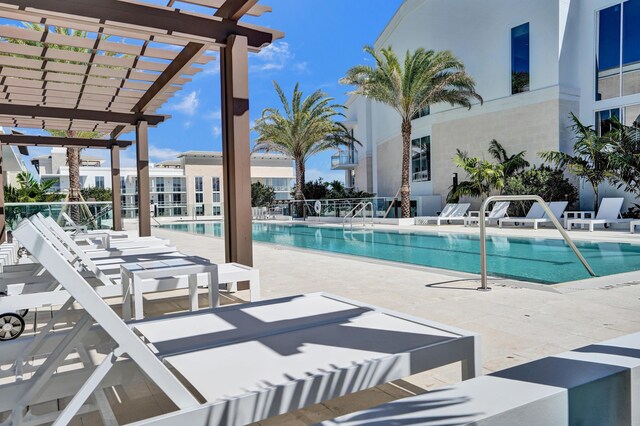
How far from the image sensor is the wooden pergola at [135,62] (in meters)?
5.20

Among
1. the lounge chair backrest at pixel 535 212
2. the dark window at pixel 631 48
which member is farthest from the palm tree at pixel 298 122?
the dark window at pixel 631 48

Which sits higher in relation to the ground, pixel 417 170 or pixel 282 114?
pixel 282 114

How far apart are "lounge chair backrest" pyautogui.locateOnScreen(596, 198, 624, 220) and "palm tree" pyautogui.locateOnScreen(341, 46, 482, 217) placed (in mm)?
7671

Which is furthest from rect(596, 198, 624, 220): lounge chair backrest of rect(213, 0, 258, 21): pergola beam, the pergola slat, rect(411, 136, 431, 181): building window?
rect(213, 0, 258, 21): pergola beam

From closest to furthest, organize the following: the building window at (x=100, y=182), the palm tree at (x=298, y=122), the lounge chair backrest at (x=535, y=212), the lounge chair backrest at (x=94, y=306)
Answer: the lounge chair backrest at (x=94, y=306) → the lounge chair backrest at (x=535, y=212) → the palm tree at (x=298, y=122) → the building window at (x=100, y=182)

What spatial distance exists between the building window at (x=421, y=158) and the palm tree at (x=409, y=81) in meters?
5.00

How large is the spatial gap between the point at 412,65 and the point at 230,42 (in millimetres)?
15158

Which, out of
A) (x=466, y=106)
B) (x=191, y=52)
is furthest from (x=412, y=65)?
(x=191, y=52)

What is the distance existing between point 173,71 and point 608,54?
18088mm

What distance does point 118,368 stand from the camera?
1.94 m

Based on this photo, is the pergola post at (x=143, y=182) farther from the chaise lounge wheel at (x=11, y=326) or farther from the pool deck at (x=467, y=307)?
the chaise lounge wheel at (x=11, y=326)

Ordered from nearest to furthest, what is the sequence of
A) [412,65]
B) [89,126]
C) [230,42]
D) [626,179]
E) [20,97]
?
[230,42]
[20,97]
[89,126]
[626,179]
[412,65]

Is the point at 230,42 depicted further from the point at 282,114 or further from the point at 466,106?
the point at 282,114

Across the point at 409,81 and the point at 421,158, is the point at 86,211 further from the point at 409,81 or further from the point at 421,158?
the point at 421,158
